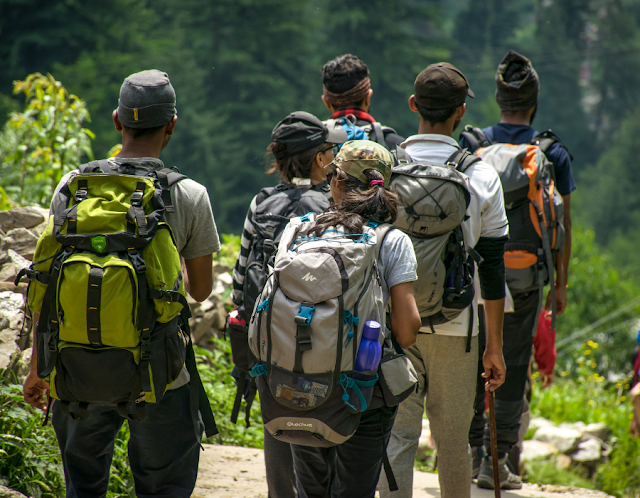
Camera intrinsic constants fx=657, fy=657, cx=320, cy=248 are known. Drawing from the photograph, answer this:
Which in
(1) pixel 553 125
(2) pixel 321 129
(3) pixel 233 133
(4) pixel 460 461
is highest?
(1) pixel 553 125

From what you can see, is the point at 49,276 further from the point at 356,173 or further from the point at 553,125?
the point at 553,125

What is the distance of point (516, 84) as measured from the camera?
3.48 metres

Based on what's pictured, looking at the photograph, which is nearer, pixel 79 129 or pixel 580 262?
pixel 79 129

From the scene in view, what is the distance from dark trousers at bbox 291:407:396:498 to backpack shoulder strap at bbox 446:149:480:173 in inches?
39.5

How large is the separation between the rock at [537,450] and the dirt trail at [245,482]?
1740mm

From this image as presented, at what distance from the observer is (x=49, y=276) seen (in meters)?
1.92

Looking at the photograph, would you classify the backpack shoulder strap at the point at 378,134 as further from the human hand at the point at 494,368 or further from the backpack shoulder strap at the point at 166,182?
the backpack shoulder strap at the point at 166,182

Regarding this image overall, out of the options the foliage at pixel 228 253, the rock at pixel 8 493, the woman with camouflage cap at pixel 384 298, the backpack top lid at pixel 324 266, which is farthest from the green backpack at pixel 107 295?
→ the foliage at pixel 228 253

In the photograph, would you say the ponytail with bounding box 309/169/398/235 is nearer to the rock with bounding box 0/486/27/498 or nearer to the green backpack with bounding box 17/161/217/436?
the green backpack with bounding box 17/161/217/436

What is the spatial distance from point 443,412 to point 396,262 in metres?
0.83

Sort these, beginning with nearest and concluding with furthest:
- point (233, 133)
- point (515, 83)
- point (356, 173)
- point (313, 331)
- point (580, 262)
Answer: point (313, 331) → point (356, 173) → point (515, 83) → point (580, 262) → point (233, 133)

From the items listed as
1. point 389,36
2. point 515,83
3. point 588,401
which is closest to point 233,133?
point 389,36

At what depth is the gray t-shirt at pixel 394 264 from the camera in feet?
6.56

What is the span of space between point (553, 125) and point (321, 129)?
44942mm
